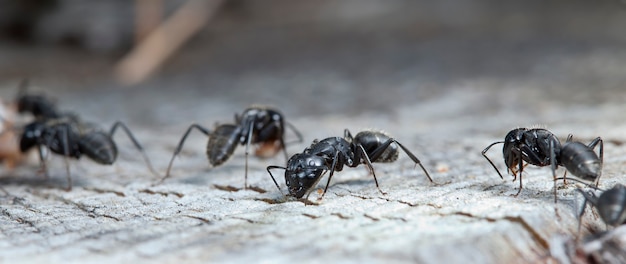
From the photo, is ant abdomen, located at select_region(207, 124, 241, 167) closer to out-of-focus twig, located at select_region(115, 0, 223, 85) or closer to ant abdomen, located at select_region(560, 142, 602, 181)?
ant abdomen, located at select_region(560, 142, 602, 181)

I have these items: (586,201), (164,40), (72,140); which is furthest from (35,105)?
(164,40)

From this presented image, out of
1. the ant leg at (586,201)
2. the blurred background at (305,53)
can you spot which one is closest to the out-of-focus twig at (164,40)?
the blurred background at (305,53)

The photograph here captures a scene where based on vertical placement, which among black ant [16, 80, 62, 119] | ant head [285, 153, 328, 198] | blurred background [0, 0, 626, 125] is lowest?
ant head [285, 153, 328, 198]

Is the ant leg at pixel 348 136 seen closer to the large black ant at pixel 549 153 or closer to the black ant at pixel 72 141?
the large black ant at pixel 549 153

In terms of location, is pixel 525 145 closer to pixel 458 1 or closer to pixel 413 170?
pixel 413 170

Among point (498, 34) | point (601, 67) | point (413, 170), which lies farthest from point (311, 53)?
point (413, 170)

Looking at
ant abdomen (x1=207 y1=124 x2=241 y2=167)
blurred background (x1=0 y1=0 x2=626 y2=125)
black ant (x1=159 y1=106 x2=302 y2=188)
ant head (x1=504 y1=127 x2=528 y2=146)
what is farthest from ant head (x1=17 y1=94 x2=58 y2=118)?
ant head (x1=504 y1=127 x2=528 y2=146)

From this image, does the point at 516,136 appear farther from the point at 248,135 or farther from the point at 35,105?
the point at 35,105
